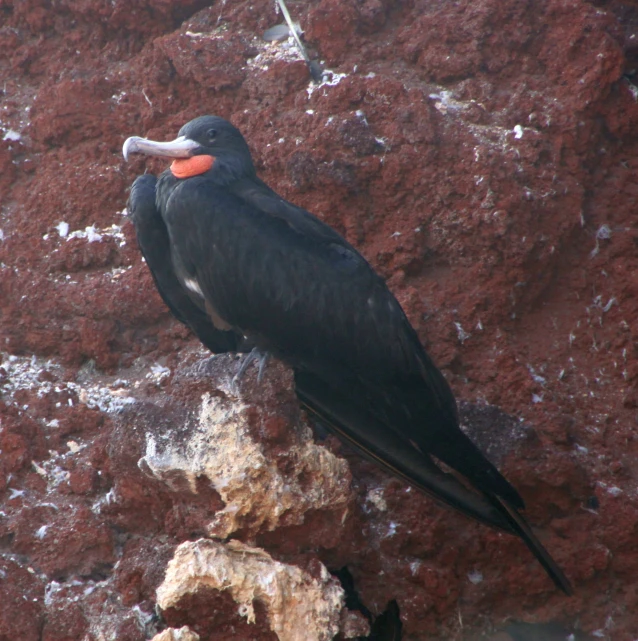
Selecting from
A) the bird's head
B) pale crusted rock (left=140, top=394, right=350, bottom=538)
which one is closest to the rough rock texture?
pale crusted rock (left=140, top=394, right=350, bottom=538)

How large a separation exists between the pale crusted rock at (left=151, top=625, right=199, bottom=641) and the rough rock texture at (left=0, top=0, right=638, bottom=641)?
0.15ft

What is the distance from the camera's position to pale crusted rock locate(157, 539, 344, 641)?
252 cm

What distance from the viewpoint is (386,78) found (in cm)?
399

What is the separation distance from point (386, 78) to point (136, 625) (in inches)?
109

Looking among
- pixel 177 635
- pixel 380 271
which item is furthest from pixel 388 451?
pixel 380 271

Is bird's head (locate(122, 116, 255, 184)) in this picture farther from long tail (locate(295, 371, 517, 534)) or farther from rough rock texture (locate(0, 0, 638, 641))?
long tail (locate(295, 371, 517, 534))

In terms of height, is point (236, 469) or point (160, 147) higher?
point (160, 147)

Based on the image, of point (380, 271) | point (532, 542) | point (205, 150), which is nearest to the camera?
point (532, 542)

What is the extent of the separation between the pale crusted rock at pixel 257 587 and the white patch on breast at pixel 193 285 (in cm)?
97

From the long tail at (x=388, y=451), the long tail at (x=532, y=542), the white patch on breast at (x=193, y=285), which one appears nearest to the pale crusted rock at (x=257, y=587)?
the long tail at (x=388, y=451)

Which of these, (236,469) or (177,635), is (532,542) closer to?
(236,469)

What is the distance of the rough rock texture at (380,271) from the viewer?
9.09 feet

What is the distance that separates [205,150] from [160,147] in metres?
0.20

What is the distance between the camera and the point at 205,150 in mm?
3273
